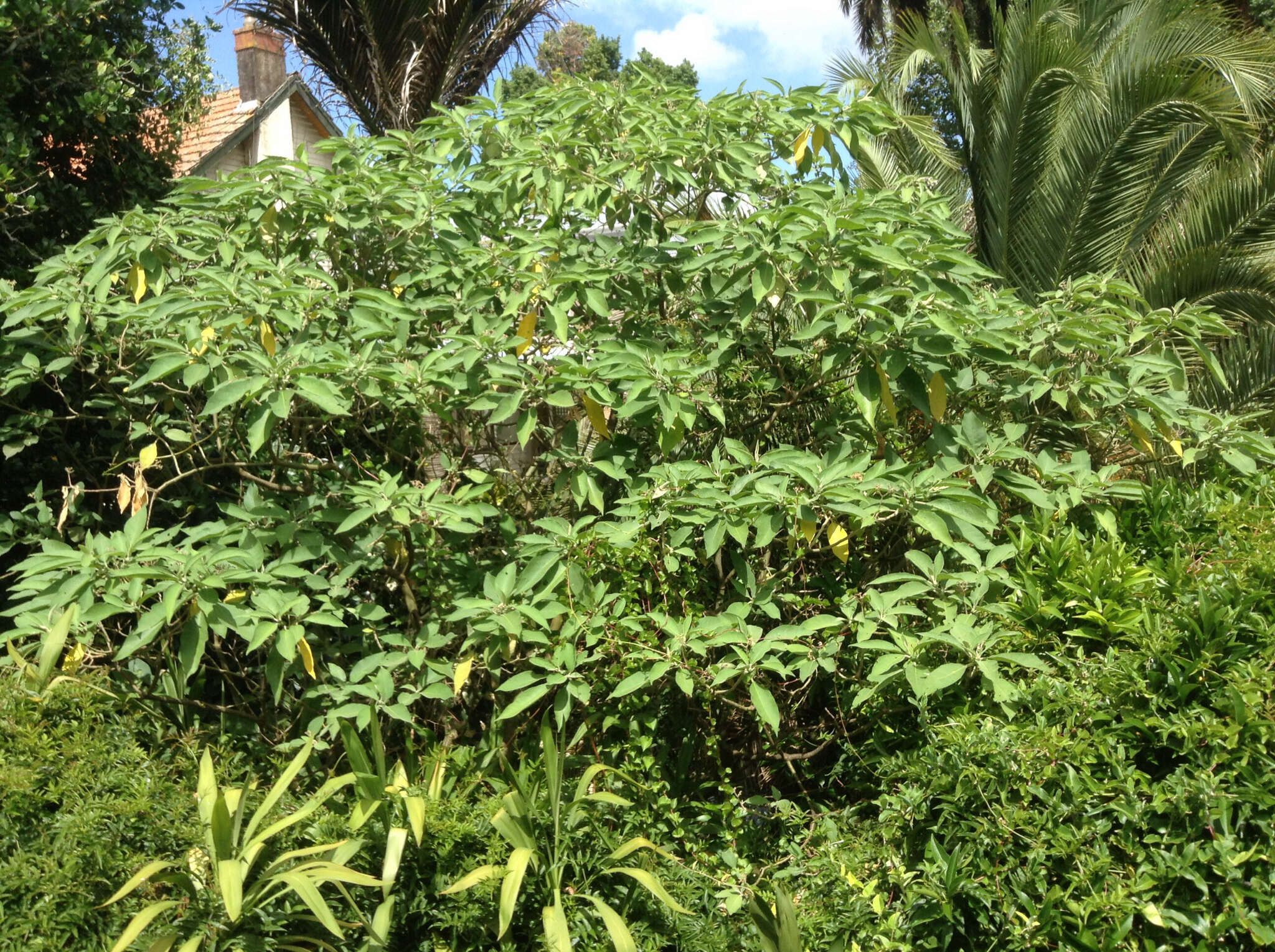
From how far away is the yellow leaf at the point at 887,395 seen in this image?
3.45m

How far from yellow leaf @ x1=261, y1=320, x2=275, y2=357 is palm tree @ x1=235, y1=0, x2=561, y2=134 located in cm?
893

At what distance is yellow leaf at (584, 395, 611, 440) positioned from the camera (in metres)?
3.52

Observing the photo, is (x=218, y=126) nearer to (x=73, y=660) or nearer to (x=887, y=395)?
(x=73, y=660)

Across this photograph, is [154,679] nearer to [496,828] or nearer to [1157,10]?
[496,828]

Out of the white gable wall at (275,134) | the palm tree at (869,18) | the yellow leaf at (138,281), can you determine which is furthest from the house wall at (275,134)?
the yellow leaf at (138,281)

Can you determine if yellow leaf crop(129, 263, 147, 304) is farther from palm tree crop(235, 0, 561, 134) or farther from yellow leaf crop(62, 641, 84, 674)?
palm tree crop(235, 0, 561, 134)

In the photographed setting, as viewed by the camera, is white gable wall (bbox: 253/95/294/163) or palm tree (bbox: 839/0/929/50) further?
palm tree (bbox: 839/0/929/50)

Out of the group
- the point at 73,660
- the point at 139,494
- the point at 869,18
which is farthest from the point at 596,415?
the point at 869,18

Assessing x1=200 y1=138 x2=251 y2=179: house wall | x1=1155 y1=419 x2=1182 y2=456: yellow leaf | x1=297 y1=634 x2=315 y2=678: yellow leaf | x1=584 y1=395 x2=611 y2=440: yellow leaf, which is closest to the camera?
x1=297 y1=634 x2=315 y2=678: yellow leaf

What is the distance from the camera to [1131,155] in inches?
286

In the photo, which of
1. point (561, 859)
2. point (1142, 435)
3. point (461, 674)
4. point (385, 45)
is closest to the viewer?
point (561, 859)

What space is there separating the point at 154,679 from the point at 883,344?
9.10 ft

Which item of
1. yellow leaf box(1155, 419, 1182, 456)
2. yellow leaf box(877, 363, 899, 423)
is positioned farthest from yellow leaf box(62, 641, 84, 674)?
yellow leaf box(1155, 419, 1182, 456)

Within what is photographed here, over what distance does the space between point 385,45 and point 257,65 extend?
6.82 meters
